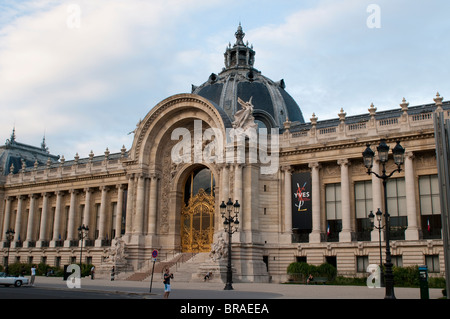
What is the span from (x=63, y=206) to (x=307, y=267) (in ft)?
100

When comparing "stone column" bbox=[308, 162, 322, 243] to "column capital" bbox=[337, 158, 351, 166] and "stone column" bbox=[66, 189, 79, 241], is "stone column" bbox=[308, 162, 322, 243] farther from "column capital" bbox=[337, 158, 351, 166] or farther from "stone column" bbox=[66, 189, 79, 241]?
"stone column" bbox=[66, 189, 79, 241]

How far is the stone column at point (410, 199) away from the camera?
35188 millimetres

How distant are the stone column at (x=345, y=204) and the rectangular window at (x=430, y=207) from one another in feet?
16.7

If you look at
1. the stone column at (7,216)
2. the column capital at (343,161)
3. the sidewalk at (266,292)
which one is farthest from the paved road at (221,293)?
the stone column at (7,216)

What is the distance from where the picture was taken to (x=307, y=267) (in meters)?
37.4

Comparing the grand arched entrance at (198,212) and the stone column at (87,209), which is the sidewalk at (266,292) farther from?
the stone column at (87,209)

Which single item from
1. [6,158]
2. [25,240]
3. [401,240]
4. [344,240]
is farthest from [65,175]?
[401,240]

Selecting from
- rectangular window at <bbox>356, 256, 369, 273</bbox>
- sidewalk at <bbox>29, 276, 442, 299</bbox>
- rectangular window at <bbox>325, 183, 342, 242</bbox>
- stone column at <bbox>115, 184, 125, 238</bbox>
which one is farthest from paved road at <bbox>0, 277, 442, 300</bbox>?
stone column at <bbox>115, 184, 125, 238</bbox>

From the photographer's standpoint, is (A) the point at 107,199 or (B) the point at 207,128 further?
(A) the point at 107,199

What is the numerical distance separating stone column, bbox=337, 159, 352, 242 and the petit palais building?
81mm

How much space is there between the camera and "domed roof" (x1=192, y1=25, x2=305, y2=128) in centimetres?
4619

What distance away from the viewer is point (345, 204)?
125ft

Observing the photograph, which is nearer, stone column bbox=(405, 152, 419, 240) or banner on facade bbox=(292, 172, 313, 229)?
stone column bbox=(405, 152, 419, 240)
